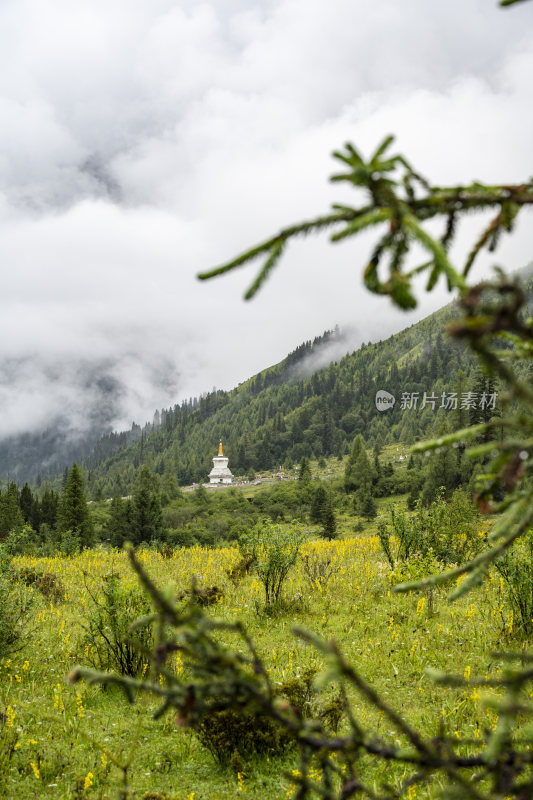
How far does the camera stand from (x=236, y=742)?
5.14 meters

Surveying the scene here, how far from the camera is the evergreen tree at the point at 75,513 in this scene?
26922 millimetres

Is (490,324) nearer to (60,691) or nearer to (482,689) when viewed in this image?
(482,689)

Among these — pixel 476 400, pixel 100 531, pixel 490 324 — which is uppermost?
pixel 476 400

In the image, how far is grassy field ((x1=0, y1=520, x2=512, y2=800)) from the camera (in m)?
4.70

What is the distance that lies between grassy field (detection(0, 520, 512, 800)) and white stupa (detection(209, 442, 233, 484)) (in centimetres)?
12211

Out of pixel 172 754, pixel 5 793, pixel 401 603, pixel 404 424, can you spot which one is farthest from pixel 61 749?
pixel 404 424

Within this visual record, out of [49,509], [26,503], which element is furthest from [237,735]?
[49,509]

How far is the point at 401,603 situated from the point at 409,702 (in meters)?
4.02

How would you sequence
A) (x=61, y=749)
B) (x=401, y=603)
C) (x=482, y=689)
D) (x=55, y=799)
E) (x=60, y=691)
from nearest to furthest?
(x=55, y=799), (x=61, y=749), (x=482, y=689), (x=60, y=691), (x=401, y=603)

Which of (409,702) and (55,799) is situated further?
(409,702)

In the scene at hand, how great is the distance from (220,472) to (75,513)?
109 meters

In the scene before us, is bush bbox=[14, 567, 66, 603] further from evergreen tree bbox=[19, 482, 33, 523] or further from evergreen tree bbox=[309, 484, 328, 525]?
evergreen tree bbox=[19, 482, 33, 523]

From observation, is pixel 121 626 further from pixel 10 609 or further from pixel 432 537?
pixel 432 537

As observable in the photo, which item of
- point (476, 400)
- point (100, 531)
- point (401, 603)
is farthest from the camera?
point (476, 400)
